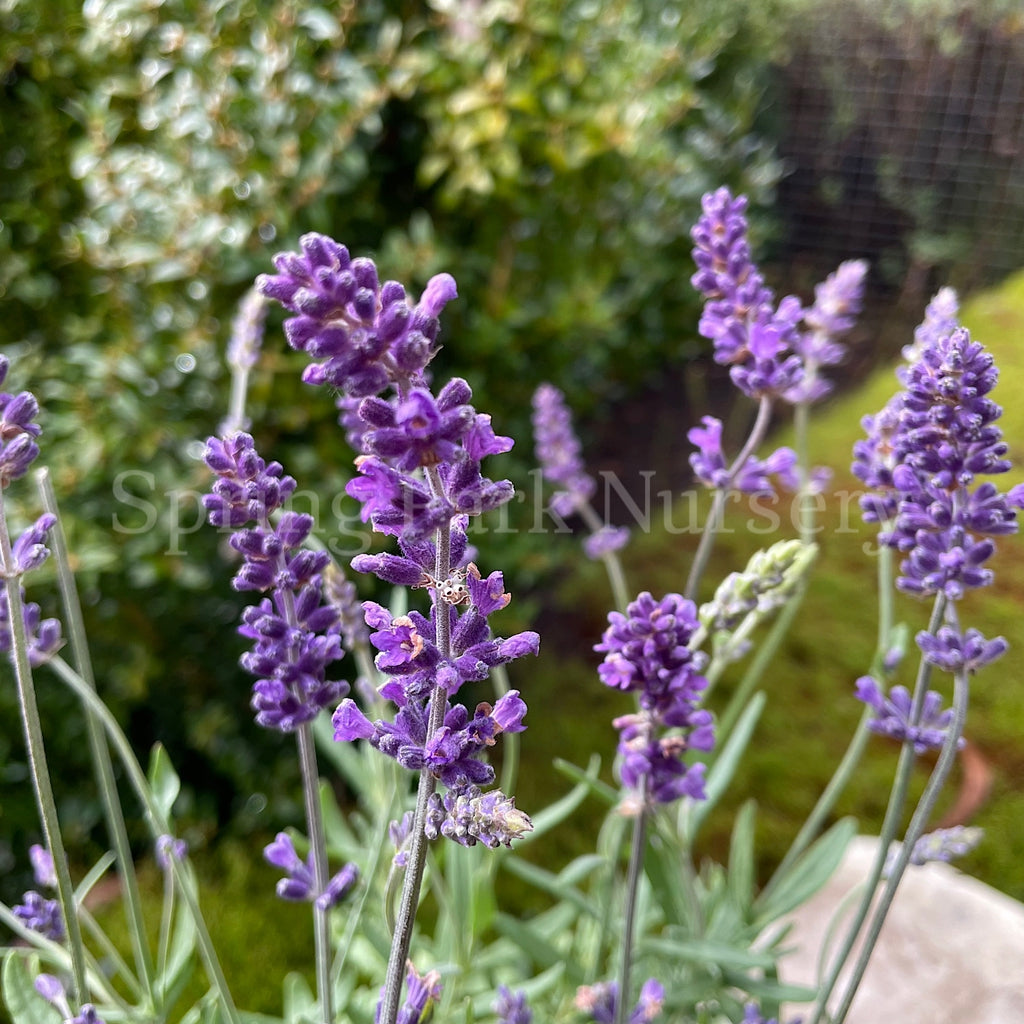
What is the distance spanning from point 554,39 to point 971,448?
152cm

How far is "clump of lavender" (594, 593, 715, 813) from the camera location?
2.26ft

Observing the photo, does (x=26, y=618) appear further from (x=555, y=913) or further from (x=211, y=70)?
(x=211, y=70)

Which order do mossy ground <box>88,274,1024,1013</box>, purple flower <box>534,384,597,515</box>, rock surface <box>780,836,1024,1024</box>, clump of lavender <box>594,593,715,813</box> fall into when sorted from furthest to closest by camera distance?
mossy ground <box>88,274,1024,1013</box>, rock surface <box>780,836,1024,1024</box>, purple flower <box>534,384,597,515</box>, clump of lavender <box>594,593,715,813</box>

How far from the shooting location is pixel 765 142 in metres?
3.25

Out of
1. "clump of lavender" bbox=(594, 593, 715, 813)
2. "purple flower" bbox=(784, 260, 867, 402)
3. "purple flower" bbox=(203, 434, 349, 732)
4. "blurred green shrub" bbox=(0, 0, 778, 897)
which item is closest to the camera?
"purple flower" bbox=(203, 434, 349, 732)

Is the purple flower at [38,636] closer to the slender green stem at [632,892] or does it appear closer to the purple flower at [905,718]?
the slender green stem at [632,892]

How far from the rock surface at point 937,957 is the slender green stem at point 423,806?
110 centimetres

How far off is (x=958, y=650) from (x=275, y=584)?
1.86 ft

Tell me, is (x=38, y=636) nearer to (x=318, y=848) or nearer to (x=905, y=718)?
(x=318, y=848)

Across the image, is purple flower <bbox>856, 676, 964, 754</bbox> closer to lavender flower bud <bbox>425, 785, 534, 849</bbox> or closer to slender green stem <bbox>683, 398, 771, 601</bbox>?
slender green stem <bbox>683, 398, 771, 601</bbox>

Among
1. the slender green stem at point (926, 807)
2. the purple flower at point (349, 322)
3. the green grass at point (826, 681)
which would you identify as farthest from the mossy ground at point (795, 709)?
the purple flower at point (349, 322)

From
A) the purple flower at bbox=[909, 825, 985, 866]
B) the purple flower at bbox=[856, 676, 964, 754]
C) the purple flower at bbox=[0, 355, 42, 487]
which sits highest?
the purple flower at bbox=[0, 355, 42, 487]

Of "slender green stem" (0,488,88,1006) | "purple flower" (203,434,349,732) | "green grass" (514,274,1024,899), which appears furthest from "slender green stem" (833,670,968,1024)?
"green grass" (514,274,1024,899)

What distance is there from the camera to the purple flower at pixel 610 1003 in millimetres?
919
